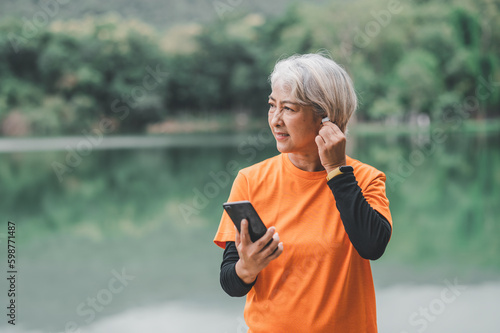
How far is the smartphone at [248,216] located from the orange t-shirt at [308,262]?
107 mm

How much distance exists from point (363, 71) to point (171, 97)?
15751 millimetres

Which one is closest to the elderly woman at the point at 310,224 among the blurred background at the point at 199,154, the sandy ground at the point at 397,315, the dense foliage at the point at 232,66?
the blurred background at the point at 199,154

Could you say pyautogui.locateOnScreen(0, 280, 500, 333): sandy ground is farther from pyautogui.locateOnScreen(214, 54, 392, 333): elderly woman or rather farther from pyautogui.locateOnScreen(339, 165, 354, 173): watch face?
pyautogui.locateOnScreen(339, 165, 354, 173): watch face

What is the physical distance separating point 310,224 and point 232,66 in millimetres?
43128

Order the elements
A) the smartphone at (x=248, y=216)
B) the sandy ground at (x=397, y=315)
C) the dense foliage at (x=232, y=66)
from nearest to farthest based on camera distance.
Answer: the smartphone at (x=248, y=216)
the sandy ground at (x=397, y=315)
the dense foliage at (x=232, y=66)

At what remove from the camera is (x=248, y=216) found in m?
1.26

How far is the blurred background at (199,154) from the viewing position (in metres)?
4.48

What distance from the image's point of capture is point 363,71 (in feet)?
126

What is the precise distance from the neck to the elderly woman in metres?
0.02

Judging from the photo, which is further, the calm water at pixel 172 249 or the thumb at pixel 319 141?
the calm water at pixel 172 249

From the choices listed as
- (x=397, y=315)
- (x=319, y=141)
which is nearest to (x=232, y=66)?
(x=397, y=315)

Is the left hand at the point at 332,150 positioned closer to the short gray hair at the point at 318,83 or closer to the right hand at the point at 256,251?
the short gray hair at the point at 318,83

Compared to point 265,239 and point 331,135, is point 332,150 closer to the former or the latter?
point 331,135

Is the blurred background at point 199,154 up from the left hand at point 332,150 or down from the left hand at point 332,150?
up
